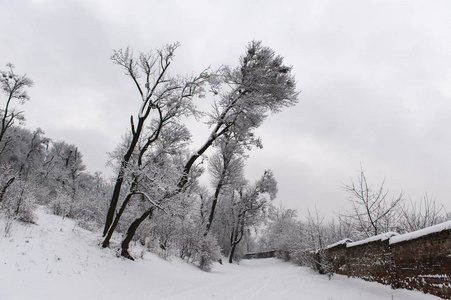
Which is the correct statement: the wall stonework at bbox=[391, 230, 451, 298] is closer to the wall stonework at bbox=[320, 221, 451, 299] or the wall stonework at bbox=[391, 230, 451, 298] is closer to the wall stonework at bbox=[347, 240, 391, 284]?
the wall stonework at bbox=[320, 221, 451, 299]

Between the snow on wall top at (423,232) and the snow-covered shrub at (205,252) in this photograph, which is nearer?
the snow on wall top at (423,232)

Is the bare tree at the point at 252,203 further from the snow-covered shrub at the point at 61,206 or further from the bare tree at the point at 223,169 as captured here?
the snow-covered shrub at the point at 61,206

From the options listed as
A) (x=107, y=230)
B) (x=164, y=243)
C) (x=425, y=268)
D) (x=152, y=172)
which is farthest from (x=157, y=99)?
(x=425, y=268)

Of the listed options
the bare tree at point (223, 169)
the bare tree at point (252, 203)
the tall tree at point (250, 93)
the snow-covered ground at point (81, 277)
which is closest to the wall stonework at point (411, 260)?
the snow-covered ground at point (81, 277)

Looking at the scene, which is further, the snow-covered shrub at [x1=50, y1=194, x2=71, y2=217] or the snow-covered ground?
the snow-covered shrub at [x1=50, y1=194, x2=71, y2=217]

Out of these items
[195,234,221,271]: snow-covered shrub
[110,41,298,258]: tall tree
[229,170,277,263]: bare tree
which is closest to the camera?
[110,41,298,258]: tall tree

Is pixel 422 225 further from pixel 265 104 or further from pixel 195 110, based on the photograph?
pixel 195 110

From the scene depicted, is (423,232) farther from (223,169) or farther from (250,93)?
(223,169)

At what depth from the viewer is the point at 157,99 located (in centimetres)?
1028

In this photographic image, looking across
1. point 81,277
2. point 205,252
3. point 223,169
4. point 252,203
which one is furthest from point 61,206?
point 252,203

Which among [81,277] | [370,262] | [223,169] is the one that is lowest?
[81,277]

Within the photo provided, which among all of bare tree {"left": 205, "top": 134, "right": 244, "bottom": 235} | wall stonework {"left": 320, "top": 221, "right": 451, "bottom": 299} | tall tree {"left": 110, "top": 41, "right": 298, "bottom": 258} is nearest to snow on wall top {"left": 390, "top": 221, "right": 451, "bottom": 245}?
wall stonework {"left": 320, "top": 221, "right": 451, "bottom": 299}

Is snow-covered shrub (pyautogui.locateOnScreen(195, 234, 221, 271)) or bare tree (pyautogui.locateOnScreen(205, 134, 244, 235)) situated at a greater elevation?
bare tree (pyautogui.locateOnScreen(205, 134, 244, 235))

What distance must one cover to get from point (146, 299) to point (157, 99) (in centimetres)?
752
